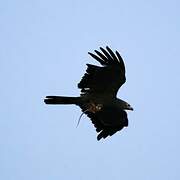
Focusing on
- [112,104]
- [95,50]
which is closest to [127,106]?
[112,104]

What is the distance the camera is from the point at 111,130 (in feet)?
78.5

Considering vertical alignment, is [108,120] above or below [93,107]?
below

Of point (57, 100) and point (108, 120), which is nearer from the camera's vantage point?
point (57, 100)

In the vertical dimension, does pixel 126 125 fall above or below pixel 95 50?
below

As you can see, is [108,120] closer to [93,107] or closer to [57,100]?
[93,107]

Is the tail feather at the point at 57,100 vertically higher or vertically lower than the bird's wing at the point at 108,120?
higher

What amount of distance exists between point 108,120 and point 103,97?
0.81 m

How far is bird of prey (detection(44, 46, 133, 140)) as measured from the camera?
22.6m

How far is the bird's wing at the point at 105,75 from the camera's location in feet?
74.1

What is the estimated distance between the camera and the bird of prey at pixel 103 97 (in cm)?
2264

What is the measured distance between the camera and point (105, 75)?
22.9 m

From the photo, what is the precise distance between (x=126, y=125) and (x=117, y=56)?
7.53 ft

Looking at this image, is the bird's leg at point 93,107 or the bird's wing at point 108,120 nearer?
the bird's leg at point 93,107

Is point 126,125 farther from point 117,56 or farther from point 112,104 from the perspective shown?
point 117,56
